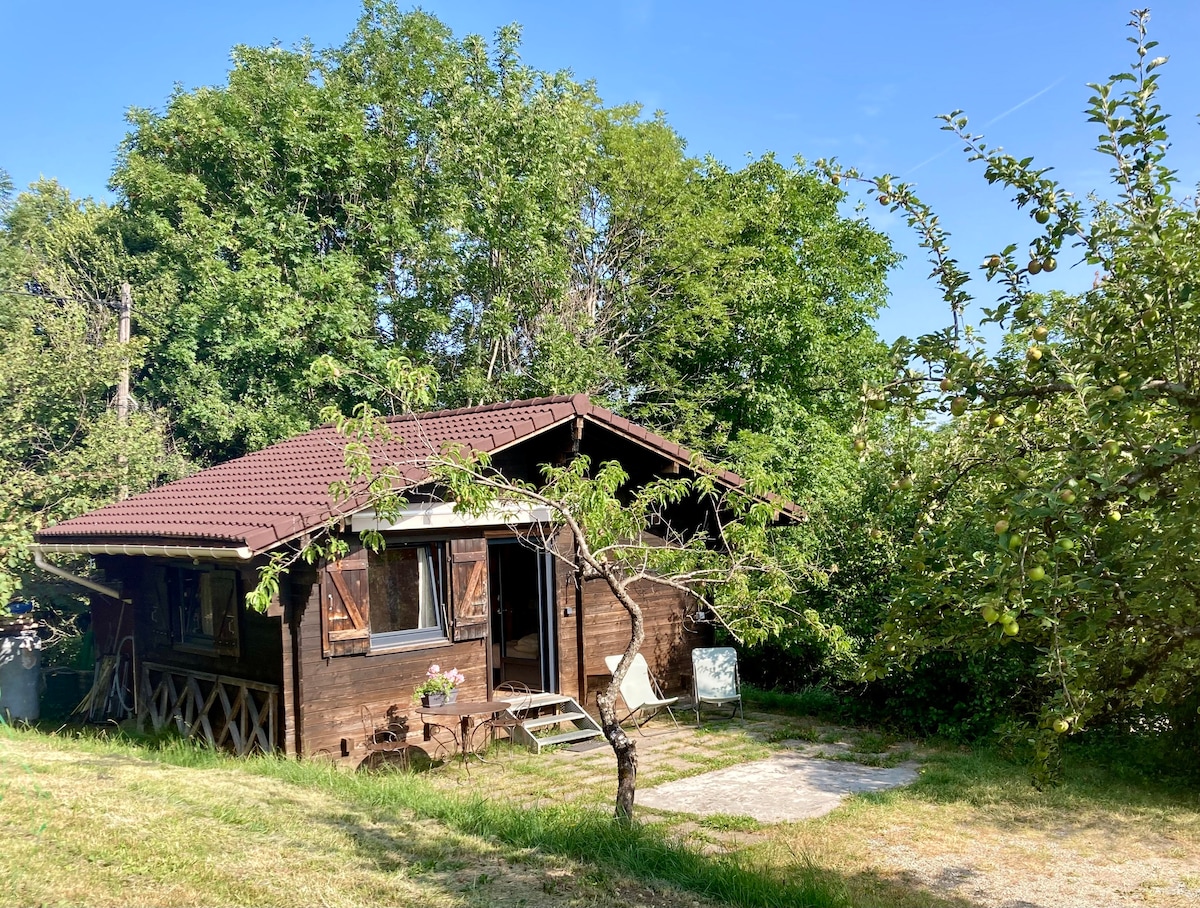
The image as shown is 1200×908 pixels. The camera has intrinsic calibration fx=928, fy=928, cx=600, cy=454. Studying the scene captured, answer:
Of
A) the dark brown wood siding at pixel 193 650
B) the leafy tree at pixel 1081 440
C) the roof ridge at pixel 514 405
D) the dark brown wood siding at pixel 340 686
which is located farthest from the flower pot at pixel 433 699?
the leafy tree at pixel 1081 440

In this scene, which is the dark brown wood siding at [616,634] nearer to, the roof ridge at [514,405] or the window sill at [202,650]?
the roof ridge at [514,405]

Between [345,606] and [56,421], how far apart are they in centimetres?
898

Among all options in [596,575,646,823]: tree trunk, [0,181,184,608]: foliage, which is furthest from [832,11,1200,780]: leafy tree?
[0,181,184,608]: foliage

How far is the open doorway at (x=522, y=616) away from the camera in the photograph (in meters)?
10.9

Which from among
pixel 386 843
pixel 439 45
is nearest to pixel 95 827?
pixel 386 843

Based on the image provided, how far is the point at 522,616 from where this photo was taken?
538 inches

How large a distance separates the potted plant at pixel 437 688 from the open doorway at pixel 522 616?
1.67 metres

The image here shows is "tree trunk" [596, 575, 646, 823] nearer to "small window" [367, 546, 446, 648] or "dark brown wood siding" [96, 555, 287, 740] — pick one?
"dark brown wood siding" [96, 555, 287, 740]

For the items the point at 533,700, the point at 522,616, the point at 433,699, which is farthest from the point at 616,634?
the point at 433,699

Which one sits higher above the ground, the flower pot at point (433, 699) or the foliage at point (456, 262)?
the foliage at point (456, 262)

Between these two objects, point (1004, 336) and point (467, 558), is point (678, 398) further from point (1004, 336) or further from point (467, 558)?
point (1004, 336)

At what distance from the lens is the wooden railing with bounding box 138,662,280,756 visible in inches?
348

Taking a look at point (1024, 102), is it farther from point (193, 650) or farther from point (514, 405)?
point (193, 650)

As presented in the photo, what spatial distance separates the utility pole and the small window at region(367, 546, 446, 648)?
6.83 metres
